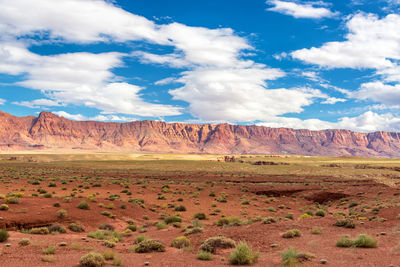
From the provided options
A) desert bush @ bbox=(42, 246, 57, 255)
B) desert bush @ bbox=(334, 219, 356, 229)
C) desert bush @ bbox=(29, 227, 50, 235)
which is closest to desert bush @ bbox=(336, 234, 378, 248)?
desert bush @ bbox=(334, 219, 356, 229)

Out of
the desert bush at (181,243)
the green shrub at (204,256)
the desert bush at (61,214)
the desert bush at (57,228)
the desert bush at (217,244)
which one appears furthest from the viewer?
the desert bush at (61,214)

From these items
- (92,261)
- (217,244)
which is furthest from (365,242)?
(92,261)

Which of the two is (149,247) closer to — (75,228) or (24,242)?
(24,242)

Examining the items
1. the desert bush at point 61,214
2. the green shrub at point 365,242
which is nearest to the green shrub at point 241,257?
the green shrub at point 365,242

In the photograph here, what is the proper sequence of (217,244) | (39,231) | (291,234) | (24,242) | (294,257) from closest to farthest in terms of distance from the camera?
(294,257) → (24,242) → (217,244) → (291,234) → (39,231)

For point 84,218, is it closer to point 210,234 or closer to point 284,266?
point 210,234

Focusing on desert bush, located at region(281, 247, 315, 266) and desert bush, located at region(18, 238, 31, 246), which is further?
desert bush, located at region(18, 238, 31, 246)

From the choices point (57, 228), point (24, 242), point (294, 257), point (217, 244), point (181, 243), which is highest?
point (294, 257)

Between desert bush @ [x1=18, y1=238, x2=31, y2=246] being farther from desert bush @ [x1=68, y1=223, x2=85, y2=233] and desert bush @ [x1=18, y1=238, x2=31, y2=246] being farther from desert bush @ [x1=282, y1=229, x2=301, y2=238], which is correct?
desert bush @ [x1=282, y1=229, x2=301, y2=238]

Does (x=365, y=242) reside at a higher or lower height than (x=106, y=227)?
higher

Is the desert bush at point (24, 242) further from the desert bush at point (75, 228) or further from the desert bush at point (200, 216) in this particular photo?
the desert bush at point (200, 216)

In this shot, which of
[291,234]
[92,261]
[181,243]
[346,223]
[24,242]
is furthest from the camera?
[346,223]

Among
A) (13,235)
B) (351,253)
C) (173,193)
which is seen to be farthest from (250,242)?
(173,193)

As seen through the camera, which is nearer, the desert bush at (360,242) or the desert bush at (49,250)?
the desert bush at (49,250)
